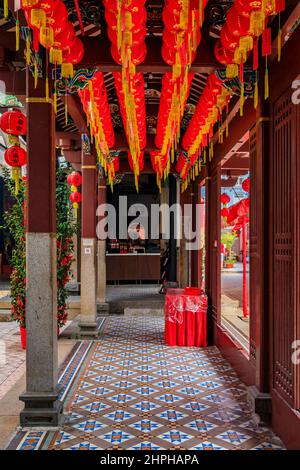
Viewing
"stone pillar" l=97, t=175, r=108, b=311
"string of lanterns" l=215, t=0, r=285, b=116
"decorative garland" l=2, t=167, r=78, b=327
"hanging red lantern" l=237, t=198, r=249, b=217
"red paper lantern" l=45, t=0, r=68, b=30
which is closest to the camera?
"string of lanterns" l=215, t=0, r=285, b=116

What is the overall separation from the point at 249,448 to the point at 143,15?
9.71 feet

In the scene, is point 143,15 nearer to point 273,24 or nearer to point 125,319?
point 273,24

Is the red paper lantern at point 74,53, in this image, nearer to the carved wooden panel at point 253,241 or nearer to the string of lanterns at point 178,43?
the string of lanterns at point 178,43

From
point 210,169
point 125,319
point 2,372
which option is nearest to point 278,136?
point 210,169

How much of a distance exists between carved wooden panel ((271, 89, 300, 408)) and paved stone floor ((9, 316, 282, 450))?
21.9 inches

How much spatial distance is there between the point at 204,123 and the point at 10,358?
3.80 metres

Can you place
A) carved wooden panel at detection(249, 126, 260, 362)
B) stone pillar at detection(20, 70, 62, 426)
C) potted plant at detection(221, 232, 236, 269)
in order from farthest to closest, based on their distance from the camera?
1. potted plant at detection(221, 232, 236, 269)
2. carved wooden panel at detection(249, 126, 260, 362)
3. stone pillar at detection(20, 70, 62, 426)

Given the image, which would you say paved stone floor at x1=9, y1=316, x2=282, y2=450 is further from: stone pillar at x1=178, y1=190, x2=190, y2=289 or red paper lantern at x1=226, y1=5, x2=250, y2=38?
stone pillar at x1=178, y1=190, x2=190, y2=289

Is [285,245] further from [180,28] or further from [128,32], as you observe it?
[128,32]

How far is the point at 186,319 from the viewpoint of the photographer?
21.4 ft

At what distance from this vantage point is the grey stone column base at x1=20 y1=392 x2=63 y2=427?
3.63 m

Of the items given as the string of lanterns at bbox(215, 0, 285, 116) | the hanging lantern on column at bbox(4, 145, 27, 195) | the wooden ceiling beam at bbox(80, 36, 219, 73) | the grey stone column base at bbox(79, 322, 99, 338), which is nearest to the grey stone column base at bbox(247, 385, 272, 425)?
the string of lanterns at bbox(215, 0, 285, 116)

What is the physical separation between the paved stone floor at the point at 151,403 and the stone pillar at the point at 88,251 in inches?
23.7

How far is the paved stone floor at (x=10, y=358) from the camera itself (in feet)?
16.0
